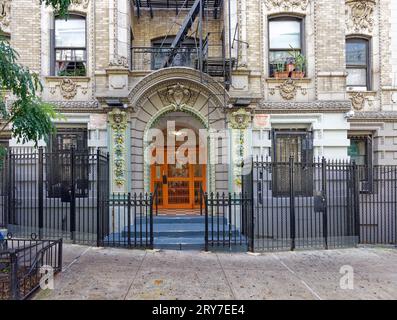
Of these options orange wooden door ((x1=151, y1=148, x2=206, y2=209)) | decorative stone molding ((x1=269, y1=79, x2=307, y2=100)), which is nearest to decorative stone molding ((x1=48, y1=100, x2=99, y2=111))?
orange wooden door ((x1=151, y1=148, x2=206, y2=209))

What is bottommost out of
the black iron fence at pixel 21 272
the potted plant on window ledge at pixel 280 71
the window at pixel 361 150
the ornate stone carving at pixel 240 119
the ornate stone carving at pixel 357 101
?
the black iron fence at pixel 21 272

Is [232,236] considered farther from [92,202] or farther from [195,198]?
[92,202]

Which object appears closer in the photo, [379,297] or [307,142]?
[379,297]

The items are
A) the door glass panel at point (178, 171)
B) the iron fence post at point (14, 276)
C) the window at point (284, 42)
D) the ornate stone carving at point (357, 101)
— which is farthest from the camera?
the door glass panel at point (178, 171)

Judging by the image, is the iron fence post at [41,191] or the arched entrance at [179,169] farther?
the arched entrance at [179,169]

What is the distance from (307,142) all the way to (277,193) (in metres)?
2.16

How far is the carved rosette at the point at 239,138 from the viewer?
1114 cm

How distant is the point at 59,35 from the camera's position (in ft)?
37.9

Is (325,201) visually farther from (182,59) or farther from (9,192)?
(9,192)

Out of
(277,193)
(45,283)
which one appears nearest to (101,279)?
(45,283)

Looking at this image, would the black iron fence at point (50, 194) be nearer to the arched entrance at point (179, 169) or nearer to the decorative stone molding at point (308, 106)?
the arched entrance at point (179, 169)

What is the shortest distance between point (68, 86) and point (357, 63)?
35.5 ft

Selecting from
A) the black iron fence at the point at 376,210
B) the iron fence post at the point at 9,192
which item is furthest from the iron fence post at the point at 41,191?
the black iron fence at the point at 376,210

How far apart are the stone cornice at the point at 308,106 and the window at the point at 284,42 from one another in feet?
4.13
